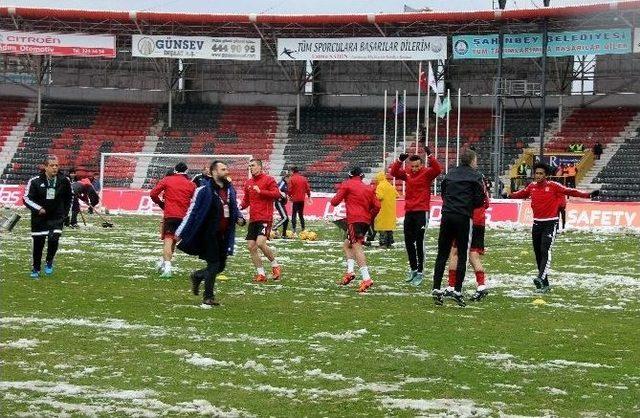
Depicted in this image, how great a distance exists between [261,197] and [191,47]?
38977mm

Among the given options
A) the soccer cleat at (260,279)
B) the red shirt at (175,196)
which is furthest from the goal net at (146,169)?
the soccer cleat at (260,279)

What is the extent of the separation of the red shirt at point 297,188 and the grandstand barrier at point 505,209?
5.49 m

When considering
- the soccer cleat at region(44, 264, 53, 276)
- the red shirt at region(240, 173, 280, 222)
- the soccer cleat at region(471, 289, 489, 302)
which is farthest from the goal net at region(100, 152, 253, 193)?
the soccer cleat at region(471, 289, 489, 302)

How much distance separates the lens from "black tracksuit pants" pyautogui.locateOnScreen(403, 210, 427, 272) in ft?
62.0

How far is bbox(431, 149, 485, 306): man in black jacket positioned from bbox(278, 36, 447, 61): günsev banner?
3885 cm

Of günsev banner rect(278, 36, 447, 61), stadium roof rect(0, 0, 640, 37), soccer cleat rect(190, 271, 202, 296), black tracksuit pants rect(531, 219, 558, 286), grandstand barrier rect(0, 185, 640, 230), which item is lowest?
grandstand barrier rect(0, 185, 640, 230)

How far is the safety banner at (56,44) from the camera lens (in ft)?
185

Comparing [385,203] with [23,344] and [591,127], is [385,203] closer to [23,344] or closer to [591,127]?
[23,344]

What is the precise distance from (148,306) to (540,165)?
6345 millimetres

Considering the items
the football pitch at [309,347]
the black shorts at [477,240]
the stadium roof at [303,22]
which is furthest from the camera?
the stadium roof at [303,22]

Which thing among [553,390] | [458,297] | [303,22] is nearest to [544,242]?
[458,297]

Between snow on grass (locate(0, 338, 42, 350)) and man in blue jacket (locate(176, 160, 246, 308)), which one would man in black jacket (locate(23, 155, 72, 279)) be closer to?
man in blue jacket (locate(176, 160, 246, 308))

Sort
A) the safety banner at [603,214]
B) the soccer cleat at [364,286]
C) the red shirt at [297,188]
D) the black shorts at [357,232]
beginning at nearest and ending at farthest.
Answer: the soccer cleat at [364,286], the black shorts at [357,232], the red shirt at [297,188], the safety banner at [603,214]

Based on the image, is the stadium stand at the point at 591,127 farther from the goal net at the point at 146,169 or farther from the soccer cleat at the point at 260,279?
the soccer cleat at the point at 260,279
